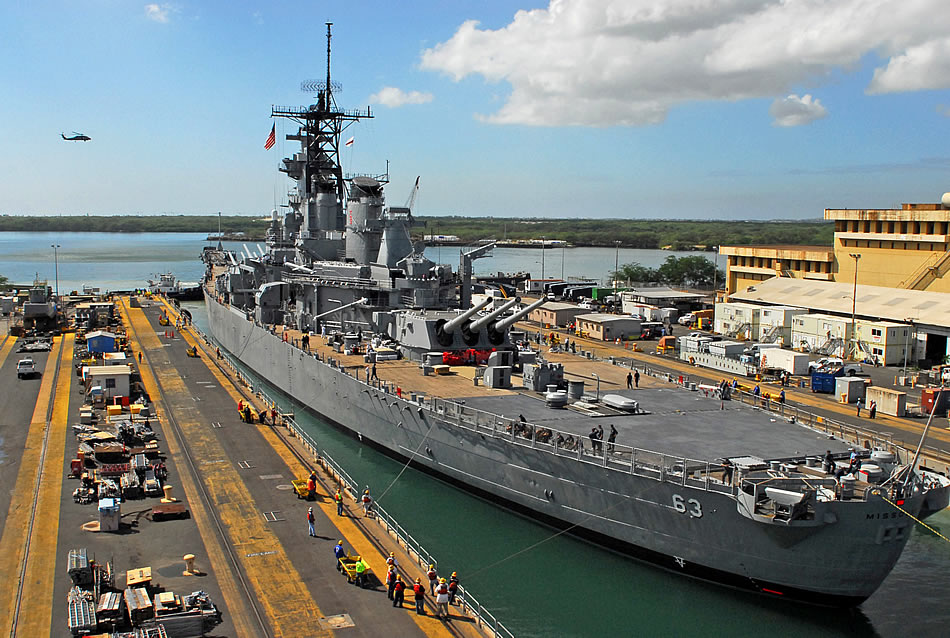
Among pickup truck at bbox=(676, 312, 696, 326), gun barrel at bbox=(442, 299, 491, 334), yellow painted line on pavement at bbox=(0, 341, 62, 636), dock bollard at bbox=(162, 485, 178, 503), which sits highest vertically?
gun barrel at bbox=(442, 299, 491, 334)

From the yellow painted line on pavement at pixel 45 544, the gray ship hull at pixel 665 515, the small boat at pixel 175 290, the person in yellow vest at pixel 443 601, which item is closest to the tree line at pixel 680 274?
the small boat at pixel 175 290

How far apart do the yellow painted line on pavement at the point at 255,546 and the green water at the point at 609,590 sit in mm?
4144

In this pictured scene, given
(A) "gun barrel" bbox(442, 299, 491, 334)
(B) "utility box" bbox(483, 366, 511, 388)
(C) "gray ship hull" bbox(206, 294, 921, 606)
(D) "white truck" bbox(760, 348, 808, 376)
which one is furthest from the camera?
(D) "white truck" bbox(760, 348, 808, 376)

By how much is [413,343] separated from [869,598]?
18311 millimetres

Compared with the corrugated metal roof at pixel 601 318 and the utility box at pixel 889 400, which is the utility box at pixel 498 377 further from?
the corrugated metal roof at pixel 601 318

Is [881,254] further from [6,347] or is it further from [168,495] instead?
[6,347]

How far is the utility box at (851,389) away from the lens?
3422cm

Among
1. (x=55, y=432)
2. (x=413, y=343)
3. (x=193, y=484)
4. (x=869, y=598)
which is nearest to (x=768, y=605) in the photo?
(x=869, y=598)

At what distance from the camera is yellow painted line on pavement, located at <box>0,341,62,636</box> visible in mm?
15029

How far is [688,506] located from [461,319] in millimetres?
12790

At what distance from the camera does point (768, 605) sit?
17.1 meters

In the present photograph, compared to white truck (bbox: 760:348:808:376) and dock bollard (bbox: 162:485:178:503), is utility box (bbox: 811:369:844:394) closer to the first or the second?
white truck (bbox: 760:348:808:376)

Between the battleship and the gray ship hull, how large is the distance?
0.12 ft

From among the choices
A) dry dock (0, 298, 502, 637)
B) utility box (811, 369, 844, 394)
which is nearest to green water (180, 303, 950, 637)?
dry dock (0, 298, 502, 637)
